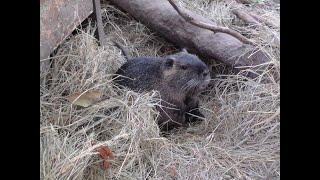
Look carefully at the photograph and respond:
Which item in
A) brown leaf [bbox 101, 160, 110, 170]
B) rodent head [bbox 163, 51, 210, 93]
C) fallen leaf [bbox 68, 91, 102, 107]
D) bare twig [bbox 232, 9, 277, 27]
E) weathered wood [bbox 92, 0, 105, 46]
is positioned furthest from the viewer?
bare twig [bbox 232, 9, 277, 27]

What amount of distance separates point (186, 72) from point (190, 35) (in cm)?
72

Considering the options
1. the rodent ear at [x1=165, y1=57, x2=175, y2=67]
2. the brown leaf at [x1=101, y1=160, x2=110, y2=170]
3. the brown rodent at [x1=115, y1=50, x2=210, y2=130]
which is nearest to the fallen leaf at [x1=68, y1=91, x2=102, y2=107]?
the brown rodent at [x1=115, y1=50, x2=210, y2=130]

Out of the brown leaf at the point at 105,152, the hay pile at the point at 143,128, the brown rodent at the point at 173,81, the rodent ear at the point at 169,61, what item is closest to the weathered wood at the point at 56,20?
the hay pile at the point at 143,128

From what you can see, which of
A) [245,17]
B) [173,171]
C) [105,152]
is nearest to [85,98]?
[105,152]

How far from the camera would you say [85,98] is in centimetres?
404

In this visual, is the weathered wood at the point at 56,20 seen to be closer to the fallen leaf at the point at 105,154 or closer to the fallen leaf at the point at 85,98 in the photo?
the fallen leaf at the point at 85,98

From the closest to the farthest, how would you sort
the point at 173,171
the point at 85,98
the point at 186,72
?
the point at 173,171
the point at 85,98
the point at 186,72

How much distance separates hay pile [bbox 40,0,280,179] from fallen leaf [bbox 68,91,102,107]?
2.0 inches

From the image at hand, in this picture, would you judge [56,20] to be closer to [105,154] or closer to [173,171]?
[105,154]

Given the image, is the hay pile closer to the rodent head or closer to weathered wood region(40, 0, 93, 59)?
weathered wood region(40, 0, 93, 59)

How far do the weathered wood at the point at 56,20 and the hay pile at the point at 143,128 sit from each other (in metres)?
0.16

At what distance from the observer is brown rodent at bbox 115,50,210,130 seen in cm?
455
